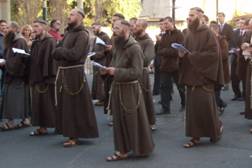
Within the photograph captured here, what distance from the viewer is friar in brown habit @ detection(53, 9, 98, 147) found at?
8.77m

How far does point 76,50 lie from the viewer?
8641 mm

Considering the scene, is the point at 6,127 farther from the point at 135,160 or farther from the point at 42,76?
the point at 135,160

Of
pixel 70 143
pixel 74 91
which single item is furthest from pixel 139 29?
pixel 70 143

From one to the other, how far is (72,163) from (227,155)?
2.15 meters

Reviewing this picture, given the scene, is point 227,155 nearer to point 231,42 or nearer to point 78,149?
point 78,149

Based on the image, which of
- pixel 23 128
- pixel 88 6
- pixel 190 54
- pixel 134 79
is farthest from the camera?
pixel 88 6

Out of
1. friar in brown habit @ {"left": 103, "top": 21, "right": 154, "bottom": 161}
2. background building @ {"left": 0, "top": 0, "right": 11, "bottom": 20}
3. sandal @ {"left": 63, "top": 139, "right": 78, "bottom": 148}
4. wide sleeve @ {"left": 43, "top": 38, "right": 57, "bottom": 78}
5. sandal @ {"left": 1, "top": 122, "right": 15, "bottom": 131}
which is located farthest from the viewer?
background building @ {"left": 0, "top": 0, "right": 11, "bottom": 20}

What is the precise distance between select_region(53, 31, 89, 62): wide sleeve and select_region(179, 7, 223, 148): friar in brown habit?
1.41 m

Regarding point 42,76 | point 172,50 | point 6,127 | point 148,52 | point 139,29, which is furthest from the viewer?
point 172,50

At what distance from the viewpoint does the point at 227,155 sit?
8250mm

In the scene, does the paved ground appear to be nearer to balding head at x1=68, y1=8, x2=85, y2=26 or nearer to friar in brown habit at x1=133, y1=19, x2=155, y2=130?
friar in brown habit at x1=133, y1=19, x2=155, y2=130

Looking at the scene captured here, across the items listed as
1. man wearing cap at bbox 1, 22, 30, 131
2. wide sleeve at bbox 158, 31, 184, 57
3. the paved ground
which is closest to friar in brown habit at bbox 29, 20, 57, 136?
the paved ground

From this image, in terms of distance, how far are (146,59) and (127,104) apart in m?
2.03

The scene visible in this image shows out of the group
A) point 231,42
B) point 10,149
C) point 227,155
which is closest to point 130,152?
point 227,155
